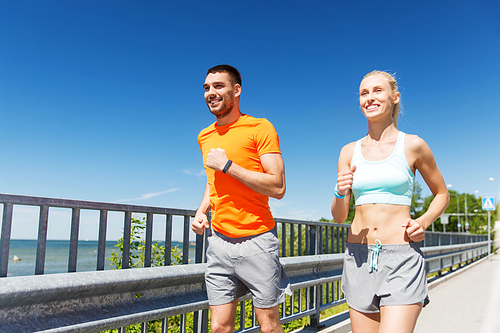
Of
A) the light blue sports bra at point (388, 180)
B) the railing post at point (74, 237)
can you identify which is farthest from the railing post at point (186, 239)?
the light blue sports bra at point (388, 180)

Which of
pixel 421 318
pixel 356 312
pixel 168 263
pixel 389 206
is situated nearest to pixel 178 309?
pixel 168 263

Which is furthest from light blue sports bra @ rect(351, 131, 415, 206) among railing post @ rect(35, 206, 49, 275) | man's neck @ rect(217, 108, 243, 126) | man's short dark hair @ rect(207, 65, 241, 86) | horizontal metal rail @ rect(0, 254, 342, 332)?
railing post @ rect(35, 206, 49, 275)

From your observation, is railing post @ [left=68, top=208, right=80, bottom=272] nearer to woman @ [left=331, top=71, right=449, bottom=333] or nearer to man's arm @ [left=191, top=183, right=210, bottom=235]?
man's arm @ [left=191, top=183, right=210, bottom=235]

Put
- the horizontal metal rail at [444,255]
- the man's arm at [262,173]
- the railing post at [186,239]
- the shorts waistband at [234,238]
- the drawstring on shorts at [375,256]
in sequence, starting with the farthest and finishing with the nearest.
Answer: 1. the horizontal metal rail at [444,255]
2. the railing post at [186,239]
3. the shorts waistband at [234,238]
4. the man's arm at [262,173]
5. the drawstring on shorts at [375,256]

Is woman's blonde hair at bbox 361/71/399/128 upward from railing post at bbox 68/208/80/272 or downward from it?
upward

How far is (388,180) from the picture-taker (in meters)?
2.43

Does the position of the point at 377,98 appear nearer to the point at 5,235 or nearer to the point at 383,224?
the point at 383,224

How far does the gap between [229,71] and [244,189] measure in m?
0.87

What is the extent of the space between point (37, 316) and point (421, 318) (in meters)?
5.65

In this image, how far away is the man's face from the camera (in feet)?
9.31

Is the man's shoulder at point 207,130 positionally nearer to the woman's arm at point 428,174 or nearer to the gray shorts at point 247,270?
the gray shorts at point 247,270

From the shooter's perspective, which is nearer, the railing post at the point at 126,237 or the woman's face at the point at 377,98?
the woman's face at the point at 377,98

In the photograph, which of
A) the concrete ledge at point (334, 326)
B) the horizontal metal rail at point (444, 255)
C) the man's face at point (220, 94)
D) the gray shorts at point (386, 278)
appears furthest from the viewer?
the horizontal metal rail at point (444, 255)

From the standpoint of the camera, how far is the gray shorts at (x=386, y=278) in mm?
2254
